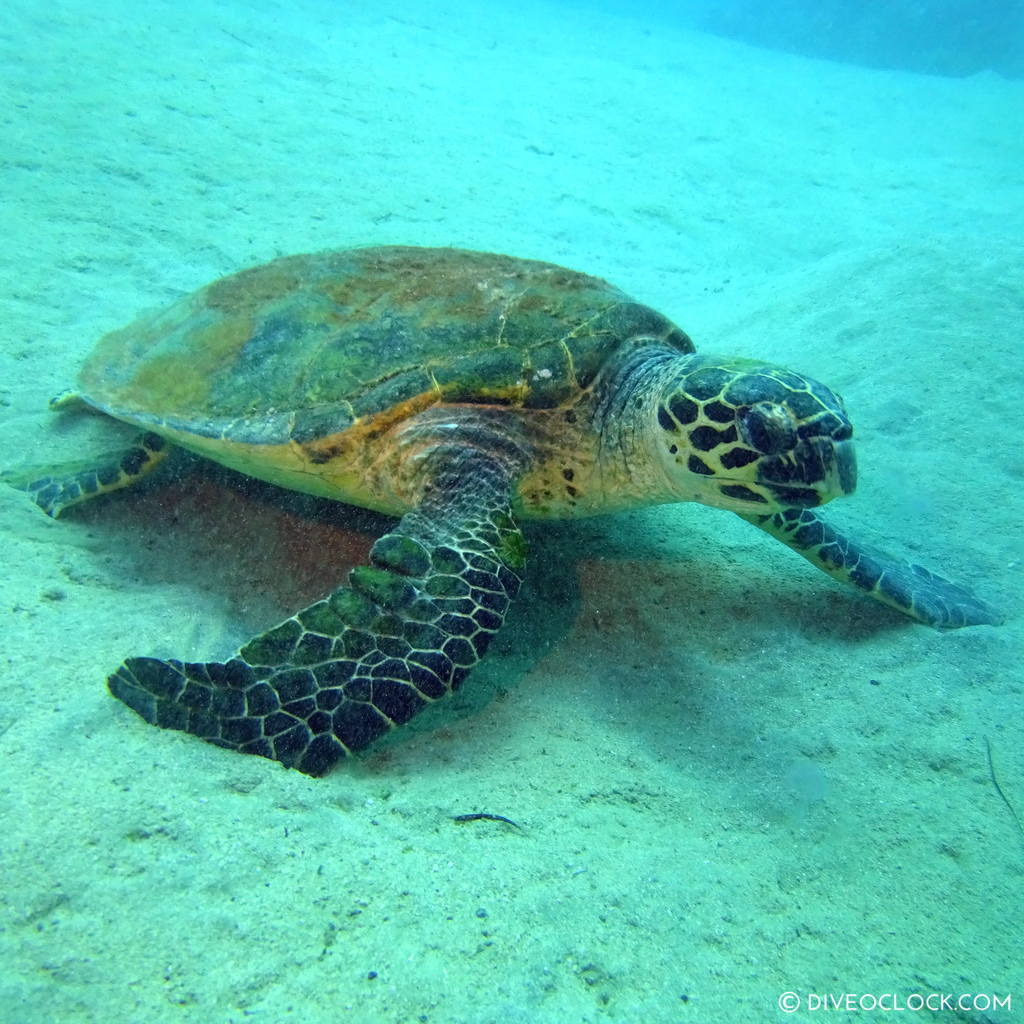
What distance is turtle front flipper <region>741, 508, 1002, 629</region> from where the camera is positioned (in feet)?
11.8

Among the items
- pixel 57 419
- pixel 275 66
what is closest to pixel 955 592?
pixel 57 419

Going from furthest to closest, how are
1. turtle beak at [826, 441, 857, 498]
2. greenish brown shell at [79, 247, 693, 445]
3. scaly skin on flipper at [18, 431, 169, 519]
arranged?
scaly skin on flipper at [18, 431, 169, 519] → greenish brown shell at [79, 247, 693, 445] → turtle beak at [826, 441, 857, 498]

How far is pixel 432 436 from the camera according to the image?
340cm

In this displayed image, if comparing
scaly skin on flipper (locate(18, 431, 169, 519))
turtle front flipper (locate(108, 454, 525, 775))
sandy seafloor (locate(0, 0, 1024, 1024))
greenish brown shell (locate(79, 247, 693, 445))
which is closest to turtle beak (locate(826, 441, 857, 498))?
sandy seafloor (locate(0, 0, 1024, 1024))

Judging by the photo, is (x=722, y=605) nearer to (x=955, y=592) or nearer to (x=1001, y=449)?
(x=955, y=592)

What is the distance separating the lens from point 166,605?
317cm

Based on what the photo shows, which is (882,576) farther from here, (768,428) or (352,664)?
(352,664)

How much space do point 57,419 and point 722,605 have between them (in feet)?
14.2

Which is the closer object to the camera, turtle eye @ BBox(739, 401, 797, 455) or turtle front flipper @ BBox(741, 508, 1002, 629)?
turtle eye @ BBox(739, 401, 797, 455)

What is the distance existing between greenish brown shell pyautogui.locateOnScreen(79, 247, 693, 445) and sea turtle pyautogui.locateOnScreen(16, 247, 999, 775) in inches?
0.5

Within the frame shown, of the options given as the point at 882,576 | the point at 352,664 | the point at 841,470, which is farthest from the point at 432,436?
the point at 882,576

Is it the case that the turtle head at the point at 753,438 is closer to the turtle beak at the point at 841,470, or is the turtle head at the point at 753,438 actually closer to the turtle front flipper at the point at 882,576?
the turtle beak at the point at 841,470

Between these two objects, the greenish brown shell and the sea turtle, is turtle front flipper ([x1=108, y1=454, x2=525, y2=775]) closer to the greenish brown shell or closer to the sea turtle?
the sea turtle

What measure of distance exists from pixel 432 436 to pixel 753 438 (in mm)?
1497
